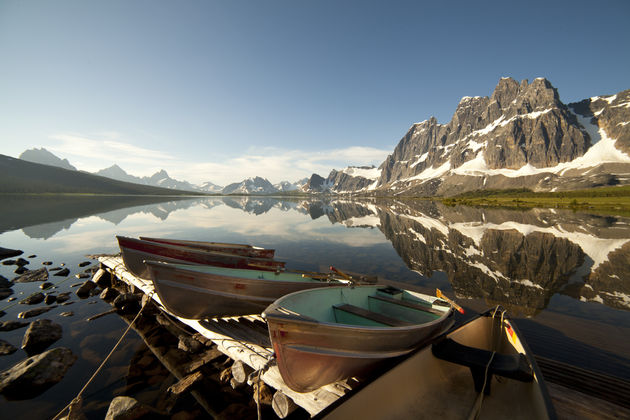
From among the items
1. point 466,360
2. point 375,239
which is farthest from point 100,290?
point 375,239

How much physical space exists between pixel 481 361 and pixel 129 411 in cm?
931

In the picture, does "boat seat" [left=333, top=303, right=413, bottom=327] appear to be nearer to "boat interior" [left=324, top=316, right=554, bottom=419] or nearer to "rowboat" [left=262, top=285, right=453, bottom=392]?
"rowboat" [left=262, top=285, right=453, bottom=392]

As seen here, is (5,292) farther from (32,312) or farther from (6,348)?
(6,348)

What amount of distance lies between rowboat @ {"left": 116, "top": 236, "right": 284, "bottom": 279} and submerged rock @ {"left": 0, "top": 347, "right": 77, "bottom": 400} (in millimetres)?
5270

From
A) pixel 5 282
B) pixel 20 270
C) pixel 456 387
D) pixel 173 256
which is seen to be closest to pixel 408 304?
pixel 456 387

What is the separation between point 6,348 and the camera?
374 inches

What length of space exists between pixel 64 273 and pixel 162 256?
12.1 meters

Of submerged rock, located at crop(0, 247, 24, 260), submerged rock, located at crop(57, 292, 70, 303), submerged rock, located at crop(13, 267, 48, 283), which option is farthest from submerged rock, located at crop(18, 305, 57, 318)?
submerged rock, located at crop(0, 247, 24, 260)

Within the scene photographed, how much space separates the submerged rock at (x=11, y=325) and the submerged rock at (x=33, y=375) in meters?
4.91

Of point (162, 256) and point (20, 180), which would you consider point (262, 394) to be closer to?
point (162, 256)

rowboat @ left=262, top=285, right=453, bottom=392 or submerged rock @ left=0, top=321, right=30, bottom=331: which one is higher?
rowboat @ left=262, top=285, right=453, bottom=392

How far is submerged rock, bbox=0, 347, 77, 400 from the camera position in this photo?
A: 7.40m

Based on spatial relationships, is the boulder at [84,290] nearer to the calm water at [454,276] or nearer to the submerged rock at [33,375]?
the calm water at [454,276]

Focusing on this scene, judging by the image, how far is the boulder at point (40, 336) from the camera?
384 inches
